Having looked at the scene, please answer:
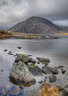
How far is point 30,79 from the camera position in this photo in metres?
19.9

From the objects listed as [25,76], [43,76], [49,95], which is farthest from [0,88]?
[49,95]

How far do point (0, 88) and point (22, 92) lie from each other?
12.4 feet

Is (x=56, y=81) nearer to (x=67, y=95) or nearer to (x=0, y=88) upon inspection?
(x=67, y=95)

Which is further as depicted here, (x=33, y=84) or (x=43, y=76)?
(x=43, y=76)

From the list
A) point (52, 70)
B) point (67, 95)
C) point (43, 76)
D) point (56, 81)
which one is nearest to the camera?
point (67, 95)

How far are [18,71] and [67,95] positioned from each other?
9984 mm

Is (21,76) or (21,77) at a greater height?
(21,76)

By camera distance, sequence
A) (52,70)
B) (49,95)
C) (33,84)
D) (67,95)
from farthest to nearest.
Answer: (52,70), (33,84), (67,95), (49,95)

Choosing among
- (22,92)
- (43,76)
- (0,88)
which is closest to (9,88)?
(0,88)

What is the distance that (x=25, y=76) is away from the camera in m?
20.0

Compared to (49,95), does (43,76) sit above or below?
below

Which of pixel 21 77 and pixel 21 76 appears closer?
pixel 21 77

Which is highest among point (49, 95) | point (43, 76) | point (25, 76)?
point (49, 95)

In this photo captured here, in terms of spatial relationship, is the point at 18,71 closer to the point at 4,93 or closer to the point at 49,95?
the point at 4,93
